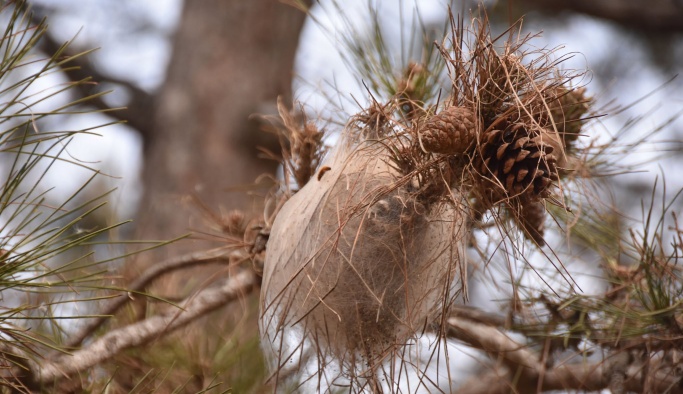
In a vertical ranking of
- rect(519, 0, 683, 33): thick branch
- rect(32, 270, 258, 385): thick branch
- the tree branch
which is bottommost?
rect(32, 270, 258, 385): thick branch

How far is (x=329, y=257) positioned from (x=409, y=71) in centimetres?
36

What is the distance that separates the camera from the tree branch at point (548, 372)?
111 cm

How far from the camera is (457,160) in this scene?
83 centimetres

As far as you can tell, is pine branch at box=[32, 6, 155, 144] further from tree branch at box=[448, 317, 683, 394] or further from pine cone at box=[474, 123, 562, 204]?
pine cone at box=[474, 123, 562, 204]

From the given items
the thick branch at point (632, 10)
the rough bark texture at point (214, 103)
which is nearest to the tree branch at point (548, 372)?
the rough bark texture at point (214, 103)

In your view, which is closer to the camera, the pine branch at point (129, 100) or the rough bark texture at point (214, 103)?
the rough bark texture at point (214, 103)

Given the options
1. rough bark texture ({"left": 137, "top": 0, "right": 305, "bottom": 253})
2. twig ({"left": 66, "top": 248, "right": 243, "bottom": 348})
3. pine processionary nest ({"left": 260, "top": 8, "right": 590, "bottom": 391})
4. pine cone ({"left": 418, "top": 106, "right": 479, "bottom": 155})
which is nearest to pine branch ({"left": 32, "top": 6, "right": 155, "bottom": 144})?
rough bark texture ({"left": 137, "top": 0, "right": 305, "bottom": 253})

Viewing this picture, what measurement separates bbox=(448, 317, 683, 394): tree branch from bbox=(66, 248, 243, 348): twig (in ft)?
1.09

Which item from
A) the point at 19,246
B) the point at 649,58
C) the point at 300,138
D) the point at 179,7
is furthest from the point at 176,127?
the point at 649,58

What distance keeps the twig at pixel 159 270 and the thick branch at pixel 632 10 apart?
71.3 inches

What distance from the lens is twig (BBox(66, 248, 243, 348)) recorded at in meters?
1.17

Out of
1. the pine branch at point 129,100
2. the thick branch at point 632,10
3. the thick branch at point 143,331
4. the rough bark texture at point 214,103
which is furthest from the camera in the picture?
the thick branch at point 632,10

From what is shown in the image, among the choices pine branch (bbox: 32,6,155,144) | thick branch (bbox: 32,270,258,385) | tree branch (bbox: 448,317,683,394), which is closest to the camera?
thick branch (bbox: 32,270,258,385)

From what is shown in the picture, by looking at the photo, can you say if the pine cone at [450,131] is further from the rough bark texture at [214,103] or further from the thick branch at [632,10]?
the thick branch at [632,10]
